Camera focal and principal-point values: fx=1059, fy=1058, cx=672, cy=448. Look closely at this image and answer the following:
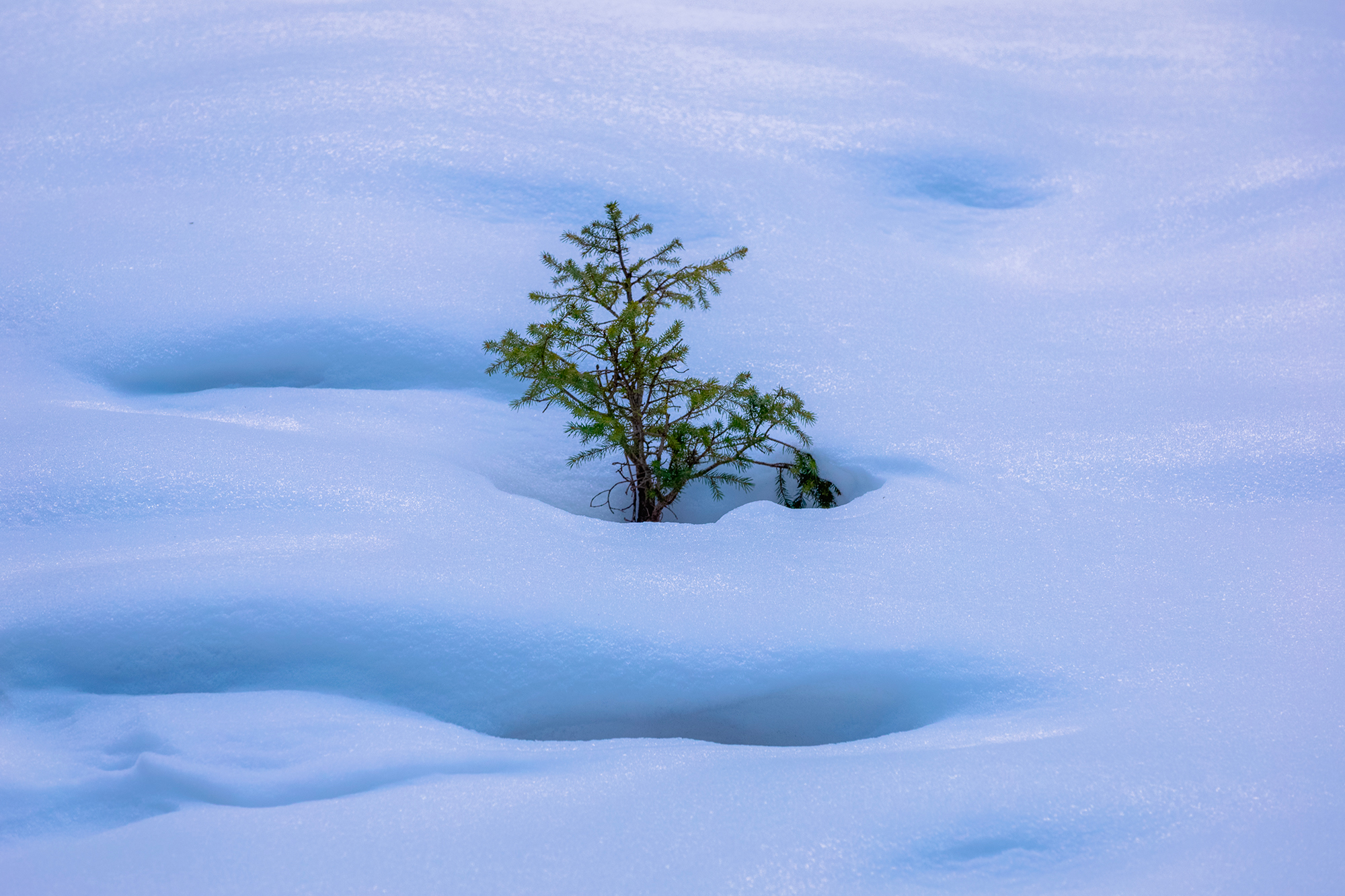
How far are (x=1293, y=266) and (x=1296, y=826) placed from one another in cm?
195

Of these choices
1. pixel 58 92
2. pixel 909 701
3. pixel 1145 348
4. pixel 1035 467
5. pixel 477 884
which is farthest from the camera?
pixel 58 92

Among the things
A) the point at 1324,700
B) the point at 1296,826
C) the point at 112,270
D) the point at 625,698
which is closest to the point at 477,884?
the point at 625,698

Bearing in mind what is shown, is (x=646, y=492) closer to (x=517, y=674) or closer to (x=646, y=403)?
(x=646, y=403)

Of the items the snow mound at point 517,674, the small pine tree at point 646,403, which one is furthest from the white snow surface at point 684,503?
the small pine tree at point 646,403

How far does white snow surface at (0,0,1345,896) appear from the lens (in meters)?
1.45

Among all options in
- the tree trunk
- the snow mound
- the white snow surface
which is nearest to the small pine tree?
the tree trunk

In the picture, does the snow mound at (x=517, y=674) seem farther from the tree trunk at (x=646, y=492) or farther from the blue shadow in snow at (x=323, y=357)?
the blue shadow in snow at (x=323, y=357)

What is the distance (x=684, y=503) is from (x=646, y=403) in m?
0.26

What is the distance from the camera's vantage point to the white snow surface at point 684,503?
1451mm

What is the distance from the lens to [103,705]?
1636mm

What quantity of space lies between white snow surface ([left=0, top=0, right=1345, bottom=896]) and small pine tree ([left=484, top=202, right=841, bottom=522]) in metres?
0.11

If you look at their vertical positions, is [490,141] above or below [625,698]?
above

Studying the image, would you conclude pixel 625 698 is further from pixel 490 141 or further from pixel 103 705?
pixel 490 141

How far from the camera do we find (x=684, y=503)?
7.35 ft
